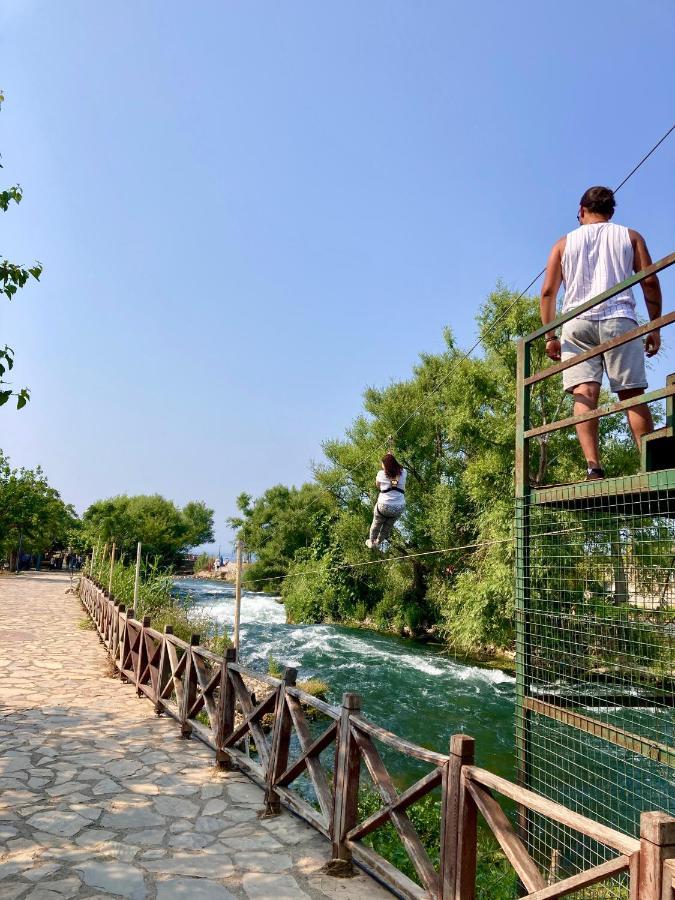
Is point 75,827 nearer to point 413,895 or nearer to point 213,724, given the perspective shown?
point 213,724

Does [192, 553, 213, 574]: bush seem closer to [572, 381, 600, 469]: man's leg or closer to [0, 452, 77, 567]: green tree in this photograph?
[0, 452, 77, 567]: green tree

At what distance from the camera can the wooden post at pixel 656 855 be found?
6.43 ft

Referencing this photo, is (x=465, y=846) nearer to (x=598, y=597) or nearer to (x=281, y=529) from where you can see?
(x=598, y=597)

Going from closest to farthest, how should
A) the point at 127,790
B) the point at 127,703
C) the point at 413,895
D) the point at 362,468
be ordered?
1. the point at 413,895
2. the point at 127,790
3. the point at 127,703
4. the point at 362,468

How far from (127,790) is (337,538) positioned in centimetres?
2161

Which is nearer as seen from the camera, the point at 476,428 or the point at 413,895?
the point at 413,895

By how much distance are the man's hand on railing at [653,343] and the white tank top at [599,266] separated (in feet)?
0.56

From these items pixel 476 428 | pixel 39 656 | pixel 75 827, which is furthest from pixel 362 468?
pixel 75 827

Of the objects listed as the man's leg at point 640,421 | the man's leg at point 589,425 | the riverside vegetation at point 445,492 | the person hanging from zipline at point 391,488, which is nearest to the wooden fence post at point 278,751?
the man's leg at point 589,425

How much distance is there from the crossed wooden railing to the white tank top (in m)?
2.61

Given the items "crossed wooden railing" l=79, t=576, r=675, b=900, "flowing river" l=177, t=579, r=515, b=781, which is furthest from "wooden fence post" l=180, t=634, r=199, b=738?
"flowing river" l=177, t=579, r=515, b=781

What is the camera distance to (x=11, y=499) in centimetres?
3384

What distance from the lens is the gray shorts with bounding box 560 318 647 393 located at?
12.7 feet

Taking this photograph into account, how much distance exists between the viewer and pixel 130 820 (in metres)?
4.62
